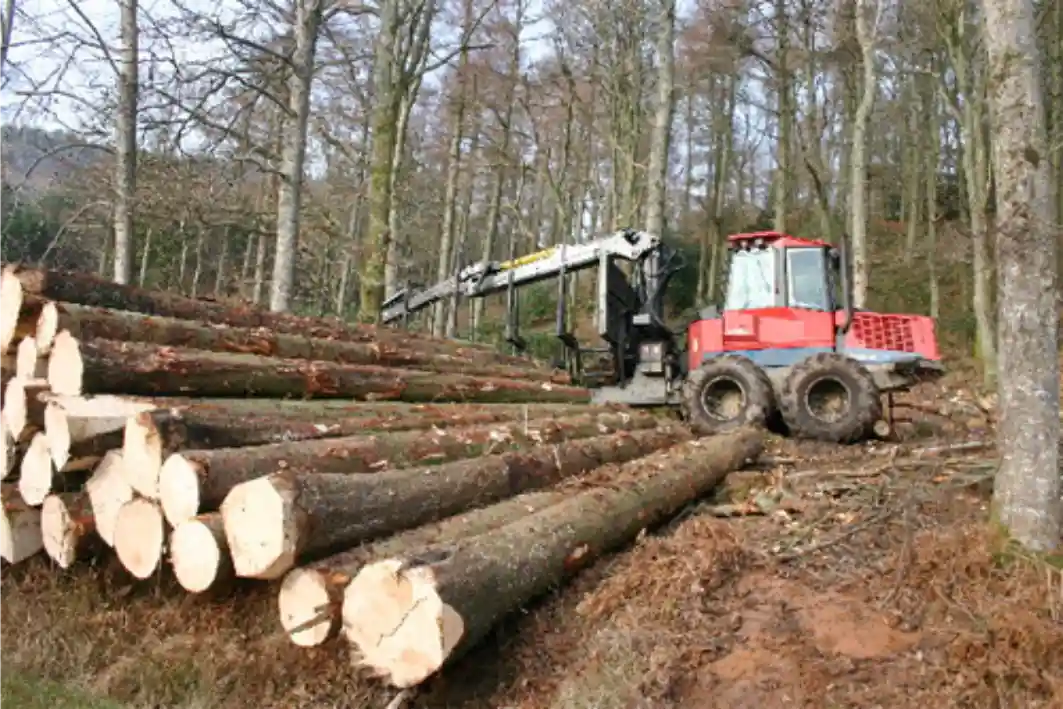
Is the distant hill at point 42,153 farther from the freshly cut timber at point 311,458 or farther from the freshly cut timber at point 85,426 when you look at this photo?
the freshly cut timber at point 311,458

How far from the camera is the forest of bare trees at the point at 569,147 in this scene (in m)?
10.2

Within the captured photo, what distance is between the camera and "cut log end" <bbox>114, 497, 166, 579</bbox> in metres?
4.38

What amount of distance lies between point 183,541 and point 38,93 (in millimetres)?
8914

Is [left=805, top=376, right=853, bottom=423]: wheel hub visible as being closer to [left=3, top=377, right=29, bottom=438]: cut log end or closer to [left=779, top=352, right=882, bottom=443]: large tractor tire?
[left=779, top=352, right=882, bottom=443]: large tractor tire

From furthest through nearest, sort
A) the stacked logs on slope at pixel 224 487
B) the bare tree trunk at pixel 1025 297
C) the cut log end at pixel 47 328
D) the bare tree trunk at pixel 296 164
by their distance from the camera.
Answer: the bare tree trunk at pixel 296 164 → the cut log end at pixel 47 328 → the bare tree trunk at pixel 1025 297 → the stacked logs on slope at pixel 224 487

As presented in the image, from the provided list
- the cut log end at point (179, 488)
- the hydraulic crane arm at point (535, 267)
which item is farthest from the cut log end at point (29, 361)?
the hydraulic crane arm at point (535, 267)

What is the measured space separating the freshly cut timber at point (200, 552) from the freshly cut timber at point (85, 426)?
2.87ft

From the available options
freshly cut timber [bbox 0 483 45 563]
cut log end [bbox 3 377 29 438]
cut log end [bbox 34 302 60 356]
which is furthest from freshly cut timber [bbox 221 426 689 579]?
cut log end [bbox 34 302 60 356]

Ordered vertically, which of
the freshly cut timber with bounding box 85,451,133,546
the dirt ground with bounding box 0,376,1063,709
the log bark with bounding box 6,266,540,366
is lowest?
the dirt ground with bounding box 0,376,1063,709

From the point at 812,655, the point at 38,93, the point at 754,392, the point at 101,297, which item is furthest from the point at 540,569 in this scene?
the point at 38,93

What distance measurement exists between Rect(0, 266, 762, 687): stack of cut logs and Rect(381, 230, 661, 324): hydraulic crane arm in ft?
13.9

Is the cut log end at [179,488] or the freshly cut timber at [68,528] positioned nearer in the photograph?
the cut log end at [179,488]

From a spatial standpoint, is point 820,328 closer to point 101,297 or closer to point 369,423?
point 369,423

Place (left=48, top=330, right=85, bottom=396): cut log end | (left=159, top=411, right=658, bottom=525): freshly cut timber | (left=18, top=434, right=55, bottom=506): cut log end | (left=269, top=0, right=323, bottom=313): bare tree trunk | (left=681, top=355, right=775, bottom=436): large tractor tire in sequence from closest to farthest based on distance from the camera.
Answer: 1. (left=159, top=411, right=658, bottom=525): freshly cut timber
2. (left=18, top=434, right=55, bottom=506): cut log end
3. (left=48, top=330, right=85, bottom=396): cut log end
4. (left=681, top=355, right=775, bottom=436): large tractor tire
5. (left=269, top=0, right=323, bottom=313): bare tree trunk
